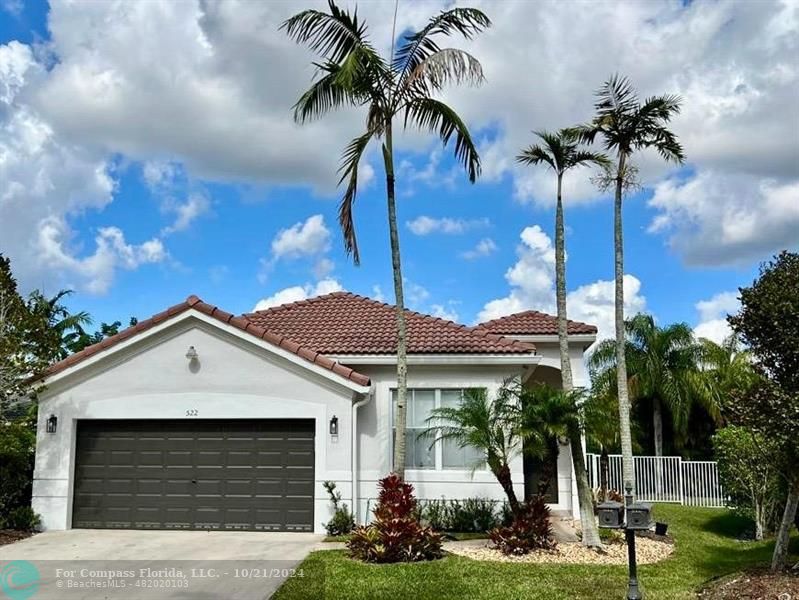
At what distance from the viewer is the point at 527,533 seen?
40.3 ft

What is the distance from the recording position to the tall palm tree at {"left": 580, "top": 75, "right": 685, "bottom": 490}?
41.6ft

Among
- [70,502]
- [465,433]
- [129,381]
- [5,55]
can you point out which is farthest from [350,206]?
[5,55]

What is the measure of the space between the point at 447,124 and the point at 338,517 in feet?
25.8

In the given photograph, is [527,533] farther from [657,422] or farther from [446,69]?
[657,422]

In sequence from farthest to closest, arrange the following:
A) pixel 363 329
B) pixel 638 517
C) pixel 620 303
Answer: pixel 363 329, pixel 620 303, pixel 638 517

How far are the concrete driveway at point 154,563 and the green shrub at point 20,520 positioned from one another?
18.0 inches

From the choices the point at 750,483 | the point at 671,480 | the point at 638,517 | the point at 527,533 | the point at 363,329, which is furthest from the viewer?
the point at 671,480

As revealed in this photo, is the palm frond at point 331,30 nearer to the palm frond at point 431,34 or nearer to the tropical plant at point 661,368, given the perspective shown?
the palm frond at point 431,34

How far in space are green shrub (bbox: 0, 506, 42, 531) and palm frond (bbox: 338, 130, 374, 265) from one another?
8.26 metres

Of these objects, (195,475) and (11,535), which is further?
(195,475)

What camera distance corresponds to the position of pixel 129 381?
14922mm

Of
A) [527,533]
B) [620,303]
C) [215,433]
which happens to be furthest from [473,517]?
[215,433]

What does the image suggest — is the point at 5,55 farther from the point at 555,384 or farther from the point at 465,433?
the point at 555,384

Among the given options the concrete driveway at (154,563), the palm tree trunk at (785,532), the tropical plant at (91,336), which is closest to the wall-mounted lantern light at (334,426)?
the concrete driveway at (154,563)
